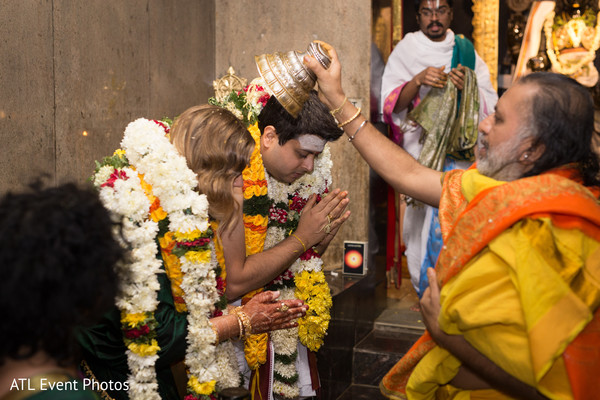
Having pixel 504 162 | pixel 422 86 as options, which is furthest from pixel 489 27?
pixel 504 162

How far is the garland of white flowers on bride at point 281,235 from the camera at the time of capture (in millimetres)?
2836

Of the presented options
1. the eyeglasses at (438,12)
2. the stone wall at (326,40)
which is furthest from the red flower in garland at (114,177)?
the eyeglasses at (438,12)

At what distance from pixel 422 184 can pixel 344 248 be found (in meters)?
2.51

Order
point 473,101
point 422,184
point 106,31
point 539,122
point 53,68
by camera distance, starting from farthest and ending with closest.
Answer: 1. point 473,101
2. point 106,31
3. point 53,68
4. point 422,184
5. point 539,122

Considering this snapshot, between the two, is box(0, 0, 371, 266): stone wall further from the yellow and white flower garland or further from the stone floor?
the yellow and white flower garland

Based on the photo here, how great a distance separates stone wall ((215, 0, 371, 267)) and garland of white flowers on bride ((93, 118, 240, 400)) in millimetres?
2968

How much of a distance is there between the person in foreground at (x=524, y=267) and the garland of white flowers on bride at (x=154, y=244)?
819 mm

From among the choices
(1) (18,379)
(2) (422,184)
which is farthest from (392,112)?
(1) (18,379)

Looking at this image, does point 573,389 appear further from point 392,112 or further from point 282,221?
point 392,112

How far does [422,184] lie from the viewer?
252 cm

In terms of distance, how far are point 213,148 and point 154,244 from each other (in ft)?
1.50

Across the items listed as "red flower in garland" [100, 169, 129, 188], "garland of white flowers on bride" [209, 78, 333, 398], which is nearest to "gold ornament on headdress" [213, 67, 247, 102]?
"garland of white flowers on bride" [209, 78, 333, 398]

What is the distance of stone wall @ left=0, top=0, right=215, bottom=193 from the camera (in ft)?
10.2
